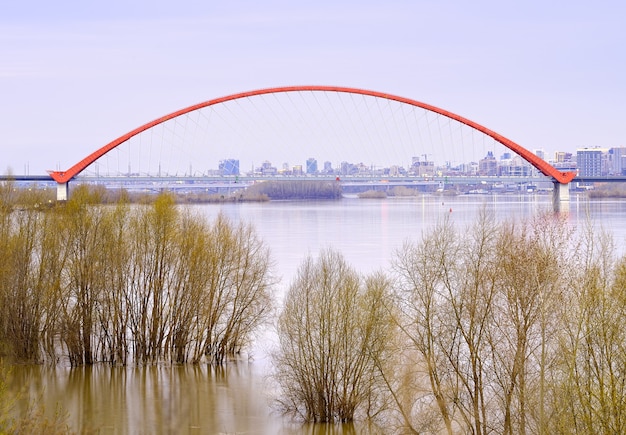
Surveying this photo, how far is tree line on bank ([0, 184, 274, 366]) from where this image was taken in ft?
55.0

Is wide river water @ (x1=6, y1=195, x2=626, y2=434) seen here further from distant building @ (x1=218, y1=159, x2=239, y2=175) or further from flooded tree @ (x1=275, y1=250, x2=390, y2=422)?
distant building @ (x1=218, y1=159, x2=239, y2=175)

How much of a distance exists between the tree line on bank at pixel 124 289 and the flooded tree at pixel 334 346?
3.67 metres

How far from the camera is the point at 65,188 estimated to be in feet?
179

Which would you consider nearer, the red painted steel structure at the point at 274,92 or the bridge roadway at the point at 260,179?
the red painted steel structure at the point at 274,92

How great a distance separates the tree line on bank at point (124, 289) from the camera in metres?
16.8

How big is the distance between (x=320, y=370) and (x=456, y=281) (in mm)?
2200

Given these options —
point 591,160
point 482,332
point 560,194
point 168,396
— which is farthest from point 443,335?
point 591,160

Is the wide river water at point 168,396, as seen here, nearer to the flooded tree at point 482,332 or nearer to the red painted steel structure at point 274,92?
the flooded tree at point 482,332

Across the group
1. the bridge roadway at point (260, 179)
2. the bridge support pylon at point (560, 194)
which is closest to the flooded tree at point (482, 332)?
the bridge roadway at point (260, 179)

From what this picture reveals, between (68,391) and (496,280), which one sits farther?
(68,391)

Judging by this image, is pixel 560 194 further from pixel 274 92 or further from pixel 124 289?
pixel 124 289

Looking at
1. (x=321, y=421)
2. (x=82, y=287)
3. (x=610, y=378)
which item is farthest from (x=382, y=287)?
(x=82, y=287)

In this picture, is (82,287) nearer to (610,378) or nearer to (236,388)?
(236,388)

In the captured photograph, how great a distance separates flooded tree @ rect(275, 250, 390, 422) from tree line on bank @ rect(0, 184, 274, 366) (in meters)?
3.67
